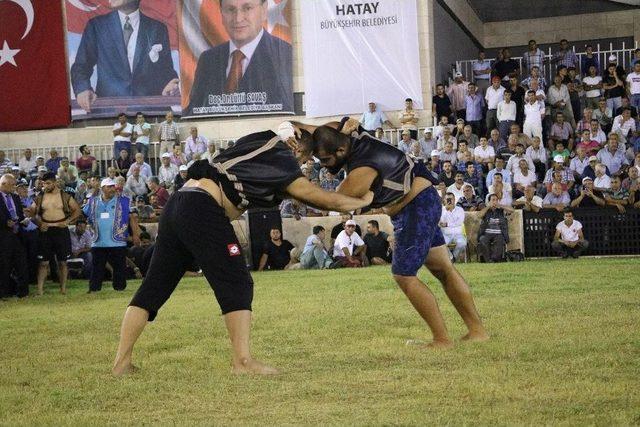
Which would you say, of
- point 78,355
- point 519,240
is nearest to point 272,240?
point 519,240

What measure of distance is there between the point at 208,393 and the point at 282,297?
306 inches

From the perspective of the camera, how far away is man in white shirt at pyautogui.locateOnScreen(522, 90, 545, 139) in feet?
80.8

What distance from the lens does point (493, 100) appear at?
84.1ft

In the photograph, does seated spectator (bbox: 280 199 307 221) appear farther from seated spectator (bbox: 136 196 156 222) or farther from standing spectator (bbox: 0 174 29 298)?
standing spectator (bbox: 0 174 29 298)

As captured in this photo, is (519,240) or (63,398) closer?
(63,398)

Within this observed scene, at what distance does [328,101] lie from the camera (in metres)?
28.5

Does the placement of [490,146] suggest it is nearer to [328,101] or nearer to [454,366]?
[328,101]

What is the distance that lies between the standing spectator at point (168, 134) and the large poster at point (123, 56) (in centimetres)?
99

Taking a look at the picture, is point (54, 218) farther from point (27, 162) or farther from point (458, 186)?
point (27, 162)

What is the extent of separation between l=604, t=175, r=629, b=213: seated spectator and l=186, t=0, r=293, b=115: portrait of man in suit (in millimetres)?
10049

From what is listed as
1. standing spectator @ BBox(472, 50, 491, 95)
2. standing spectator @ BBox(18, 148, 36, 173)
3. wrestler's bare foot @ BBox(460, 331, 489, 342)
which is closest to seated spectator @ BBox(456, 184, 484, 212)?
standing spectator @ BBox(472, 50, 491, 95)

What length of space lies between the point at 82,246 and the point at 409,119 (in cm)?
856

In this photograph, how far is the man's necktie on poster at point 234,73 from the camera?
29534mm

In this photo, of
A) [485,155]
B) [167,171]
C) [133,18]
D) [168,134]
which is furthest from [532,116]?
[133,18]
